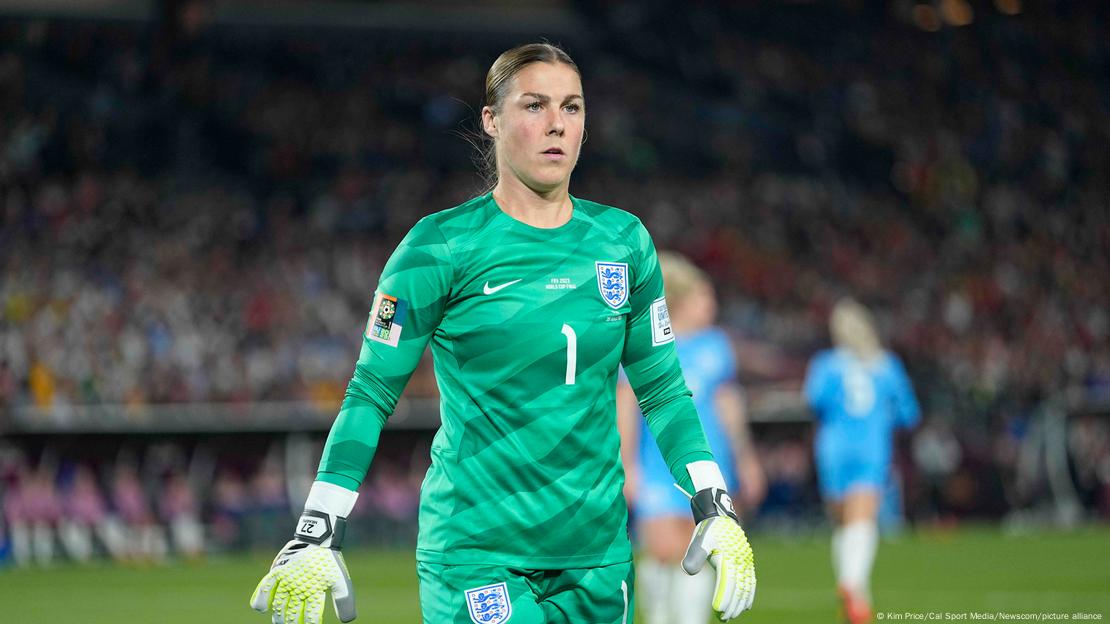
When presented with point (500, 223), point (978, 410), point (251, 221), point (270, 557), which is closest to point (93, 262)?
point (251, 221)

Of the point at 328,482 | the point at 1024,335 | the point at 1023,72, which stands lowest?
the point at 328,482

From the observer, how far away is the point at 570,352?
4.40 metres

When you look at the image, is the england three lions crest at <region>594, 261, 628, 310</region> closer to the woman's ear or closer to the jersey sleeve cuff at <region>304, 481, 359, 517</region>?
Answer: the woman's ear

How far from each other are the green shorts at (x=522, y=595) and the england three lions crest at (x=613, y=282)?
710 mm

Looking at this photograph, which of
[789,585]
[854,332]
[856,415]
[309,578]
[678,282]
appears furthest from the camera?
[789,585]

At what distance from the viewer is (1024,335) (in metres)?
29.9

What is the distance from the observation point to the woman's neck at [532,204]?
4.54m

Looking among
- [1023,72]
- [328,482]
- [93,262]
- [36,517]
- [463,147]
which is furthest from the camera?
[1023,72]

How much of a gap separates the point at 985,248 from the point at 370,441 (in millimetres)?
29637

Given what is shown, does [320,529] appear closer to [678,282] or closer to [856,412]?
[678,282]

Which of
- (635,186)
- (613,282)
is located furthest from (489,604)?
(635,186)

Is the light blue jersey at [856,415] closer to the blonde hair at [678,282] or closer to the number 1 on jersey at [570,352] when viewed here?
the blonde hair at [678,282]

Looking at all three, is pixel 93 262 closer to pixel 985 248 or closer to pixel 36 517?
pixel 36 517

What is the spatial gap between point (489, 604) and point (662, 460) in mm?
5418
